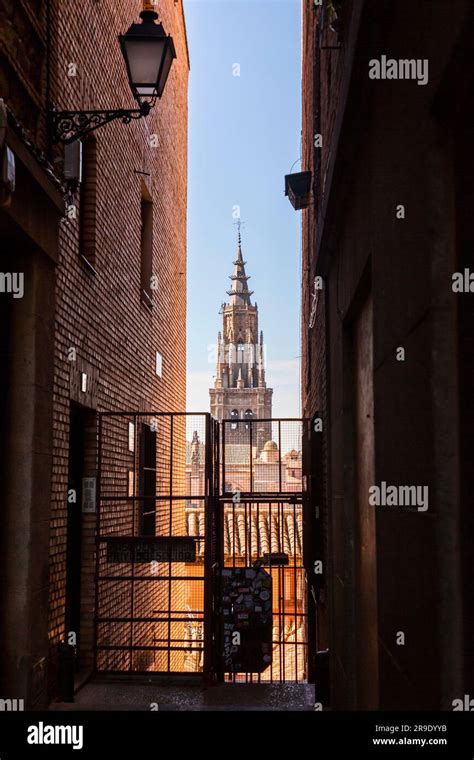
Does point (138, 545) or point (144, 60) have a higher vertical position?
point (144, 60)

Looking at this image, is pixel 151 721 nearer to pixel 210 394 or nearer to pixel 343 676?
pixel 343 676

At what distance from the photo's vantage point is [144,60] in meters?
7.75

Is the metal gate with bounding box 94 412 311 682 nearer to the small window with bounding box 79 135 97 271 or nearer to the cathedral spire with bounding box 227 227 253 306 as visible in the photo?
the small window with bounding box 79 135 97 271

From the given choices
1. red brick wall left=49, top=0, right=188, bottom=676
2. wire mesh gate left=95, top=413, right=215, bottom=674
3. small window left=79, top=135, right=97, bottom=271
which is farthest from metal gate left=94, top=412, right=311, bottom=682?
small window left=79, top=135, right=97, bottom=271

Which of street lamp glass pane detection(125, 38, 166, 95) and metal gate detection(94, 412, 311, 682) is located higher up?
street lamp glass pane detection(125, 38, 166, 95)

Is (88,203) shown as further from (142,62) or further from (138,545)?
(138,545)

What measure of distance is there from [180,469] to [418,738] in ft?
53.4

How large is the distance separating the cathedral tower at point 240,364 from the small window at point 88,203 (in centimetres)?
10971

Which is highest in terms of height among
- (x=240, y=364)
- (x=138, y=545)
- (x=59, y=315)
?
(x=240, y=364)

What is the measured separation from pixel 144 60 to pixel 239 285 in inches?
4515

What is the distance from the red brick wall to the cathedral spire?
10213 centimetres

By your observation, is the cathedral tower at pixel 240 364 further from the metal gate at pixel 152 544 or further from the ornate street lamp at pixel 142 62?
the ornate street lamp at pixel 142 62

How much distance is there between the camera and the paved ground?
8.26 meters

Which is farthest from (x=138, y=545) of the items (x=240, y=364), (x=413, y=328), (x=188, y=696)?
(x=240, y=364)
